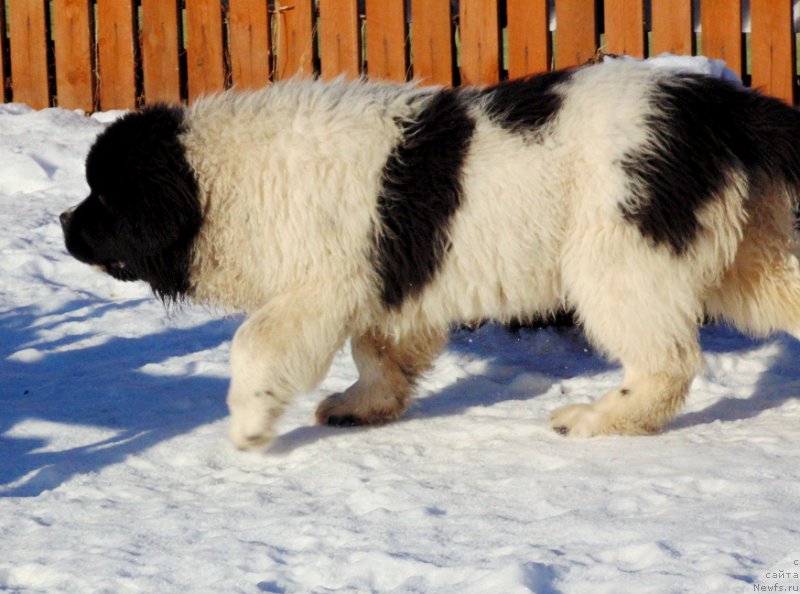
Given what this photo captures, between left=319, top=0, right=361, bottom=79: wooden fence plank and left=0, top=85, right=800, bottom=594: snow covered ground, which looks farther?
left=319, top=0, right=361, bottom=79: wooden fence plank

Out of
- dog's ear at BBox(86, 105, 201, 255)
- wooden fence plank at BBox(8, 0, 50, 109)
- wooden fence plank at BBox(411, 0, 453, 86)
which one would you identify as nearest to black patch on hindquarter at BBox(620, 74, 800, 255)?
dog's ear at BBox(86, 105, 201, 255)

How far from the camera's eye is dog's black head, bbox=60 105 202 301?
178 inches

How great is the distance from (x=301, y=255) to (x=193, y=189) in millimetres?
486

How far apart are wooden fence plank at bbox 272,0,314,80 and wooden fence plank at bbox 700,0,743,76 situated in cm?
281

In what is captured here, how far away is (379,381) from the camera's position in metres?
4.96

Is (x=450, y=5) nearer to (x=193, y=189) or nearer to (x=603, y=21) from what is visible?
(x=603, y=21)

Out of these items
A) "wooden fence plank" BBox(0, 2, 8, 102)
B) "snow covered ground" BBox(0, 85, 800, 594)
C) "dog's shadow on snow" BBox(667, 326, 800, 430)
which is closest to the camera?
"snow covered ground" BBox(0, 85, 800, 594)

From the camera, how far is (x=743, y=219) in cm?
432

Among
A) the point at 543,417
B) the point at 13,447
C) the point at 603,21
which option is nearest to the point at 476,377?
the point at 543,417

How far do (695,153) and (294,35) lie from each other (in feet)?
17.4

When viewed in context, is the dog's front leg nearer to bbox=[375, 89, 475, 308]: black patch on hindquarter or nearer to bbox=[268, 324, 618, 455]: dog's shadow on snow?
bbox=[268, 324, 618, 455]: dog's shadow on snow

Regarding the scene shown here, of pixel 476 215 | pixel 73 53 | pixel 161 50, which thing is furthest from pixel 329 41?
pixel 476 215

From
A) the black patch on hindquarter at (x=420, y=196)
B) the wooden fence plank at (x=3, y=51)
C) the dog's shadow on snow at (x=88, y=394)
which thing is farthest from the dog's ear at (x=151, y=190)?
the wooden fence plank at (x=3, y=51)

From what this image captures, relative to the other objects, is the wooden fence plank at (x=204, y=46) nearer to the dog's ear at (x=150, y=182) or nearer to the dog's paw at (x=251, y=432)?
the dog's ear at (x=150, y=182)
